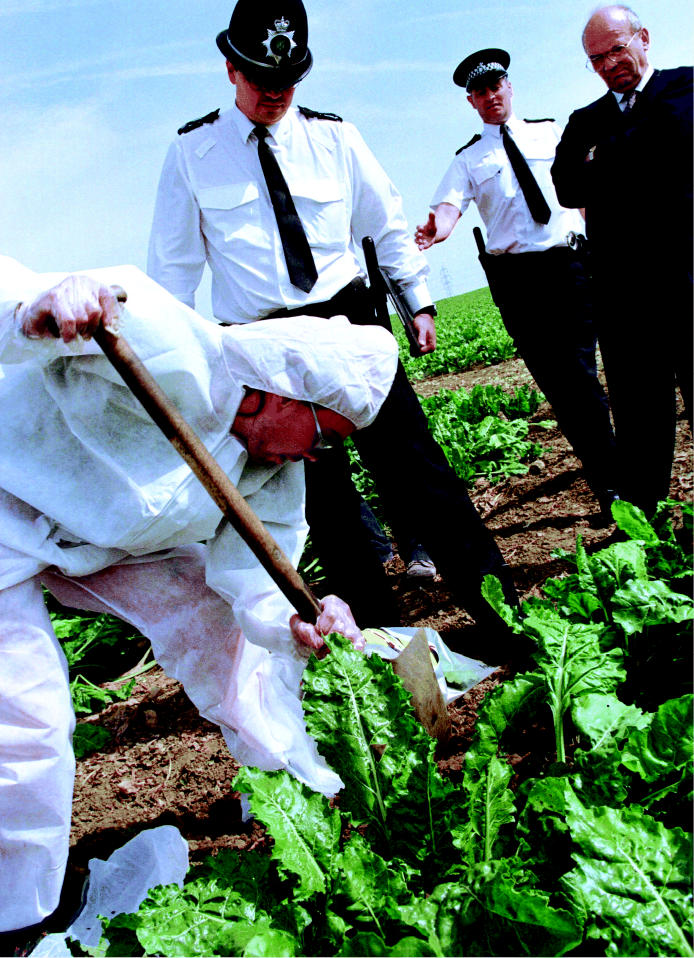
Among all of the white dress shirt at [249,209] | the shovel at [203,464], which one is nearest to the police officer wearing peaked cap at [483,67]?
the white dress shirt at [249,209]

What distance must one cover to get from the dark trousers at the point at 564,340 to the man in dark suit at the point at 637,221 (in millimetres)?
533

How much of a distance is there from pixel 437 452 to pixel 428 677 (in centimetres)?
105

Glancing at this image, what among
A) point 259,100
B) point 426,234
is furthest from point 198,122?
point 426,234

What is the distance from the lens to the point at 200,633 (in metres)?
2.31

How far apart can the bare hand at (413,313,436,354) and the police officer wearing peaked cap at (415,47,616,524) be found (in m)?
0.82

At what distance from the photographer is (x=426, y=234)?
4.06m

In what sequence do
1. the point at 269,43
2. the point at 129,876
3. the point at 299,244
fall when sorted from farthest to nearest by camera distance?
the point at 299,244, the point at 269,43, the point at 129,876

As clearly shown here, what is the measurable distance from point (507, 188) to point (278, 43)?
2.01 m

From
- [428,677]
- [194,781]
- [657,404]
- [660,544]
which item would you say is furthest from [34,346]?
[657,404]

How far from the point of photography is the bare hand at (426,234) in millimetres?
4016

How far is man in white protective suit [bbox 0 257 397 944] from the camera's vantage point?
6.37 ft

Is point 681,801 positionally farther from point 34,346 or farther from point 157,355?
point 34,346

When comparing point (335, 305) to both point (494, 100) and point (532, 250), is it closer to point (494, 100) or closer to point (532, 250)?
point (532, 250)

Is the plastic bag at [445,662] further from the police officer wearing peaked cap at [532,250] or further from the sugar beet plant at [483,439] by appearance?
the sugar beet plant at [483,439]
